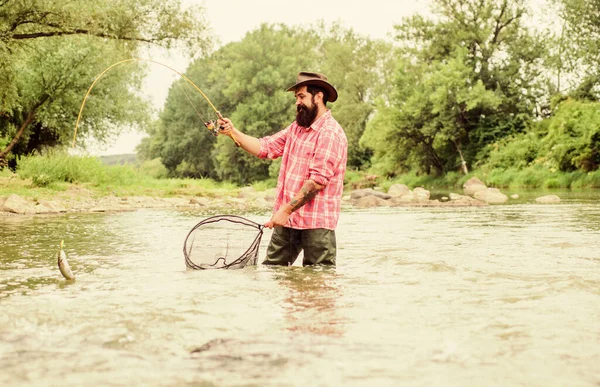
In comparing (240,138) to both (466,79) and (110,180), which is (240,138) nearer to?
(110,180)

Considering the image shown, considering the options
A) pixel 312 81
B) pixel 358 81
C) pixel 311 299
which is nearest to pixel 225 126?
pixel 312 81

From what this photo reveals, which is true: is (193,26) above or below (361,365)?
above

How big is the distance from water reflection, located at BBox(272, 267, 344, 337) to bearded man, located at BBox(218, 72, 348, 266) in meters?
0.26

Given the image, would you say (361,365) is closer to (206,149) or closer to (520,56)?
(520,56)

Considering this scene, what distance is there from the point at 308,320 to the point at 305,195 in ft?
6.23

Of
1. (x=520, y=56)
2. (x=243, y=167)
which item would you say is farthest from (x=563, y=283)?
(x=243, y=167)

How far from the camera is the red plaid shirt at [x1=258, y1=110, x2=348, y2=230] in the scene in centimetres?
570

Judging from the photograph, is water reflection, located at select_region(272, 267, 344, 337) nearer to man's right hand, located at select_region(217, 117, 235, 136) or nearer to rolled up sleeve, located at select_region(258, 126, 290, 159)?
rolled up sleeve, located at select_region(258, 126, 290, 159)

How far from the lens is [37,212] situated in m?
15.4

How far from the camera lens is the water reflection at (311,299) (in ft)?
12.3

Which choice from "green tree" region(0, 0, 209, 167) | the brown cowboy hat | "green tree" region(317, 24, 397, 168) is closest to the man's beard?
the brown cowboy hat

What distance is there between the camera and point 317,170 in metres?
5.64

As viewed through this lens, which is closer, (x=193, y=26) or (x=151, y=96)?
(x=193, y=26)

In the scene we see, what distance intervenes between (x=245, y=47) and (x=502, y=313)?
53.6 meters
